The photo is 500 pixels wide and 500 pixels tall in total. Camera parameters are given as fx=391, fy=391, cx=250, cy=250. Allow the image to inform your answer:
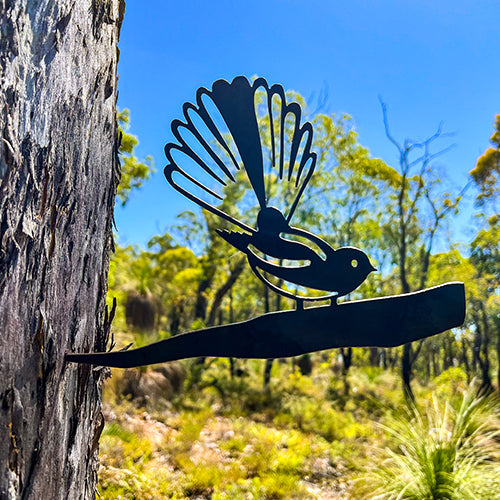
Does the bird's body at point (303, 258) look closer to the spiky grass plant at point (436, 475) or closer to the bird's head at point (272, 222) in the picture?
the bird's head at point (272, 222)

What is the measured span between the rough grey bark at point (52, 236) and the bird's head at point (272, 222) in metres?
0.72

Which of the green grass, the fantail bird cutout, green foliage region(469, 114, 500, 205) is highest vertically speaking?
green foliage region(469, 114, 500, 205)

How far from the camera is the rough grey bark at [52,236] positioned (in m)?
1.29

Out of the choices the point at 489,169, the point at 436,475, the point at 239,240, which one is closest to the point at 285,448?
the point at 436,475

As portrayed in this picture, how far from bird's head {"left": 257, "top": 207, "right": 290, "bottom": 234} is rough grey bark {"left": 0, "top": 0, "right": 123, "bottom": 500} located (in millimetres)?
725

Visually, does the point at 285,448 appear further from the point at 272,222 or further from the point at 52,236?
the point at 52,236

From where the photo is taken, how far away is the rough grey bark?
129cm

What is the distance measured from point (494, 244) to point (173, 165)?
12.5 metres

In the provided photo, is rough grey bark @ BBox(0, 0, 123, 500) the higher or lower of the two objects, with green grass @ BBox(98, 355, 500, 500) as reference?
higher

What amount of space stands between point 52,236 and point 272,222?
2.89ft

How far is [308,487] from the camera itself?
448 cm

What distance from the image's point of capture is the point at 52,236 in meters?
1.44

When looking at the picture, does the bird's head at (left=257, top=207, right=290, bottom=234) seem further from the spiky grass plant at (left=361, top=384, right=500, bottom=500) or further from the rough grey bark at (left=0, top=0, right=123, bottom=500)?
the spiky grass plant at (left=361, top=384, right=500, bottom=500)

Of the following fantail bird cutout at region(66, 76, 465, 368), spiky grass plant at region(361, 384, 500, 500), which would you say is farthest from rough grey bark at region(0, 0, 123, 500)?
spiky grass plant at region(361, 384, 500, 500)
